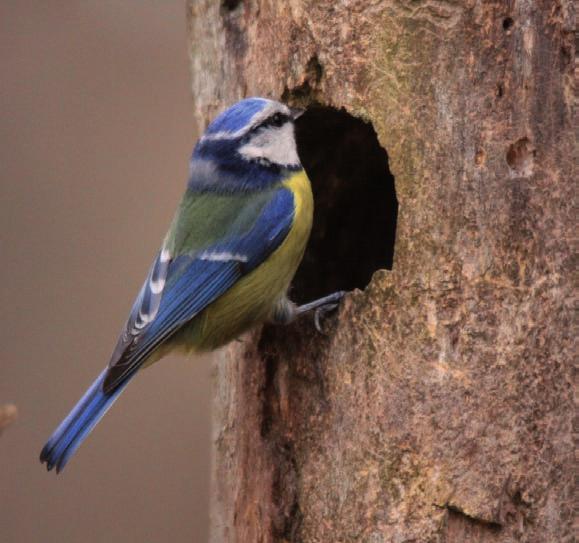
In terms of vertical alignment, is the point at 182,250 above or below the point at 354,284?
above

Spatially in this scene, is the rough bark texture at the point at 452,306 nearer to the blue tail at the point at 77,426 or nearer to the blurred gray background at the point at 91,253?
the blue tail at the point at 77,426

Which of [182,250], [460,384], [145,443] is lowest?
[145,443]

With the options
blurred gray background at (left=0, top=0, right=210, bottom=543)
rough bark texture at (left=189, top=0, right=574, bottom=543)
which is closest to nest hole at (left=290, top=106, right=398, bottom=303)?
rough bark texture at (left=189, top=0, right=574, bottom=543)

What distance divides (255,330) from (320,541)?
2.37 ft

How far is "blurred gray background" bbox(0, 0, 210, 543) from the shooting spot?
5.07m

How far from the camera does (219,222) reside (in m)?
3.35

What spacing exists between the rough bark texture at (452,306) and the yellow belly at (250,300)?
22cm

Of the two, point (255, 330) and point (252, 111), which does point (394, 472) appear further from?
point (252, 111)

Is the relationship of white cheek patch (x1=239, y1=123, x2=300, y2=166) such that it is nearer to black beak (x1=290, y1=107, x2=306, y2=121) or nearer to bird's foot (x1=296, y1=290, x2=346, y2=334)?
black beak (x1=290, y1=107, x2=306, y2=121)

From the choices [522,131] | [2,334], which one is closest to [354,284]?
[522,131]

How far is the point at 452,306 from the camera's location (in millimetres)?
2844

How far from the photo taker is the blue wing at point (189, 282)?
3131 mm

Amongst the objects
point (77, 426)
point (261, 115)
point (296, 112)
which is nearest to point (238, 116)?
point (261, 115)

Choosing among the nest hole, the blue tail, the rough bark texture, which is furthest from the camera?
the nest hole
